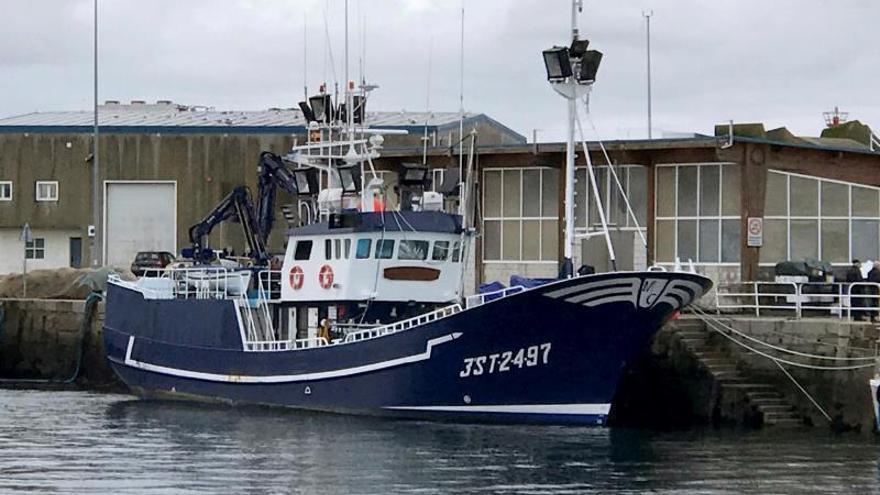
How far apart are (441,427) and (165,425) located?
5.29 m

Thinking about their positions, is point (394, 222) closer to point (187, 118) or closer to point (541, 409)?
point (541, 409)

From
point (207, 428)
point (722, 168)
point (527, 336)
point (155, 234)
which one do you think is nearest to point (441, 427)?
point (527, 336)

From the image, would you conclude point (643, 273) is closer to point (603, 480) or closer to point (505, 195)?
point (603, 480)

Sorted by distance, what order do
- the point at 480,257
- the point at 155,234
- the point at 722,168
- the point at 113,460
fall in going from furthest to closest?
the point at 155,234
the point at 480,257
the point at 722,168
the point at 113,460

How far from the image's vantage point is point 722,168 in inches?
1560

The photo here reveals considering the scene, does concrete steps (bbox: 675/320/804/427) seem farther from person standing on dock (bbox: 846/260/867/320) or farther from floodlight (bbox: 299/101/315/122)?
floodlight (bbox: 299/101/315/122)

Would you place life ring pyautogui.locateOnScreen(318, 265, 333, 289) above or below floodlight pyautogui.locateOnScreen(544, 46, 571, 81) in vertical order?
below

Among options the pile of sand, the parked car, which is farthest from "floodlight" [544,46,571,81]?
the parked car

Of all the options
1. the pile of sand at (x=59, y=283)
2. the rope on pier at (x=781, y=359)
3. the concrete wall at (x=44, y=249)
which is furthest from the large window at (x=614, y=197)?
the concrete wall at (x=44, y=249)

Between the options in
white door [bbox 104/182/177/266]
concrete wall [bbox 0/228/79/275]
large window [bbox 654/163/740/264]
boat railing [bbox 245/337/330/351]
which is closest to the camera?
boat railing [bbox 245/337/330/351]

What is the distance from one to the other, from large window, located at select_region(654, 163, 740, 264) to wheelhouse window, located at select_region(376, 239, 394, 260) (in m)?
7.51

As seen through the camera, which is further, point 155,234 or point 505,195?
point 155,234

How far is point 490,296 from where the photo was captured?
32.0m

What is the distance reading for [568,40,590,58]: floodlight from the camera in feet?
106
